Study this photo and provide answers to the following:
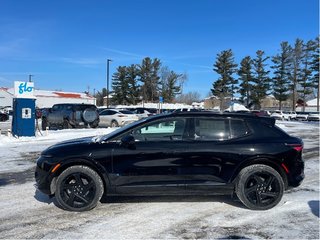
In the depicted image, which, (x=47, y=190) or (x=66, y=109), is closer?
(x=47, y=190)

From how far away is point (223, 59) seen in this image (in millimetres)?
76125

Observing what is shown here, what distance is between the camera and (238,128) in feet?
20.3

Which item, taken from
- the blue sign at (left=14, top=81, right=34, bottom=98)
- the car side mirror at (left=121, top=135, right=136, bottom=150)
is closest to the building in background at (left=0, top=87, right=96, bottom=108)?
the blue sign at (left=14, top=81, right=34, bottom=98)

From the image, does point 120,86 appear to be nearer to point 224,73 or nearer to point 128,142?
point 224,73

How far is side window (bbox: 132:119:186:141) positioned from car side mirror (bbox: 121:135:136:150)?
17 centimetres

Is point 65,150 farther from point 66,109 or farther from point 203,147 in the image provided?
point 66,109

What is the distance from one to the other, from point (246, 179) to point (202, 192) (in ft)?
2.41

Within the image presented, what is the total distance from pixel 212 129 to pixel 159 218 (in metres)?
1.69

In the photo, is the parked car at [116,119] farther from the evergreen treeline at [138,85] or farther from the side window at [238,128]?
the evergreen treeline at [138,85]

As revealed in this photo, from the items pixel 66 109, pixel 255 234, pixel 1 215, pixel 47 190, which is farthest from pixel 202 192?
pixel 66 109

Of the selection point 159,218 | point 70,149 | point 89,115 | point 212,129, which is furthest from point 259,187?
point 89,115

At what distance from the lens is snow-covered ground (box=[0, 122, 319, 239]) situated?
4820 millimetres

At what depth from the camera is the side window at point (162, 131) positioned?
19.7ft

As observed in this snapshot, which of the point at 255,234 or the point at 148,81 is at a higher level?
the point at 148,81
